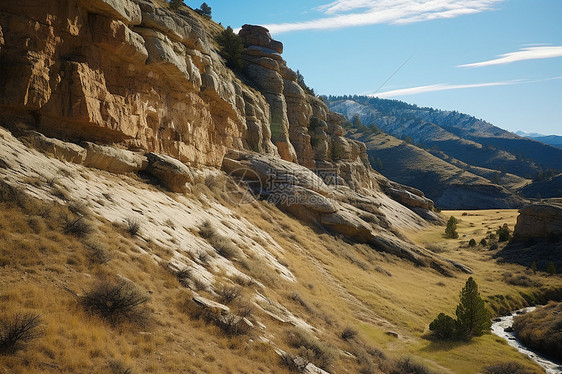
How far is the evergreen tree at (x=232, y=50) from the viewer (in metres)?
43.2

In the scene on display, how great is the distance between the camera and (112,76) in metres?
19.4

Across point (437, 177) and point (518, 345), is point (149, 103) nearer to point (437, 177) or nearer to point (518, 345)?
point (518, 345)

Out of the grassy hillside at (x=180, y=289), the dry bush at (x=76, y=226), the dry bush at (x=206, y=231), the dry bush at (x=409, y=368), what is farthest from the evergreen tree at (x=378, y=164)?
the dry bush at (x=76, y=226)

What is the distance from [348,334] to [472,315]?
10.5m

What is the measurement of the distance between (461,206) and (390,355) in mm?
105295

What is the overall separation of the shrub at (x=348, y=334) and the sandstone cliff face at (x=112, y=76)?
15341mm

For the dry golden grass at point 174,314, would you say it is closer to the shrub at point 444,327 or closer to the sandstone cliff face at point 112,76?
the shrub at point 444,327

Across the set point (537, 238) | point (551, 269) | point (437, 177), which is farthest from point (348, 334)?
point (437, 177)

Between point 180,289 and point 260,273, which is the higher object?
point 180,289

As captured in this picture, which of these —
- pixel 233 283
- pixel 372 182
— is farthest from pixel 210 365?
pixel 372 182

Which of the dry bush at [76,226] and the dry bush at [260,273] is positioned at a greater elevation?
the dry bush at [76,226]

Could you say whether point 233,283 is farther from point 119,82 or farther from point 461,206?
point 461,206

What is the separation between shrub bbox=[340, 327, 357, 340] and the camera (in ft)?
49.1

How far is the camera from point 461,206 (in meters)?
108
